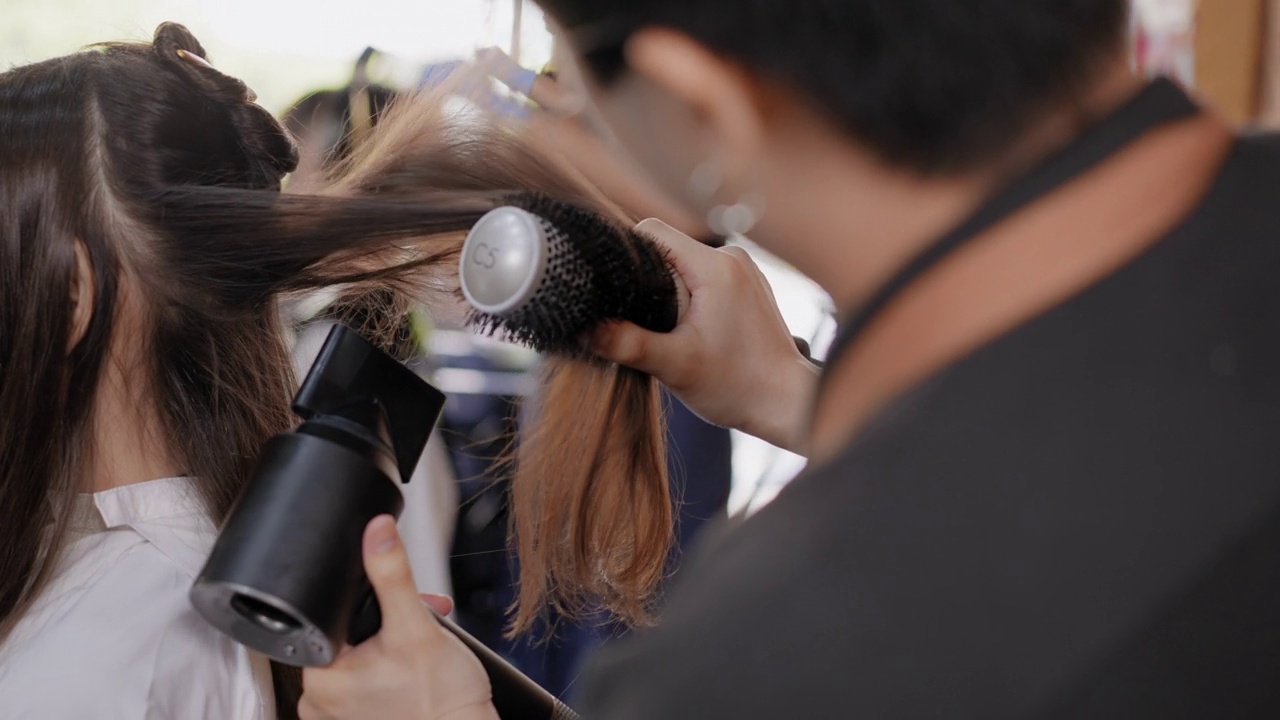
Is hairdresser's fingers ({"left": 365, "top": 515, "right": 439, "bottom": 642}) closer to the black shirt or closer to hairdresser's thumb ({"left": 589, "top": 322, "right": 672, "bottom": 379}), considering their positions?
hairdresser's thumb ({"left": 589, "top": 322, "right": 672, "bottom": 379})

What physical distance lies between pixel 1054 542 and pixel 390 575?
39 centimetres

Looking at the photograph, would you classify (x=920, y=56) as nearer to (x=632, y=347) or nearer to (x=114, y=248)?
(x=632, y=347)

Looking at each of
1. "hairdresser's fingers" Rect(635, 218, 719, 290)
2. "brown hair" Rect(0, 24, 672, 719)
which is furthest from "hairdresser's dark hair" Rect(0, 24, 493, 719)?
"hairdresser's fingers" Rect(635, 218, 719, 290)

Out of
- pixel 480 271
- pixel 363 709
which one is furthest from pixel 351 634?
pixel 480 271

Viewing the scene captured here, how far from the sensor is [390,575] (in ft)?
2.04

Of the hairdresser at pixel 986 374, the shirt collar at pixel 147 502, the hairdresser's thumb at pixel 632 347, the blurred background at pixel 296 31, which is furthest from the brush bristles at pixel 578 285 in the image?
the shirt collar at pixel 147 502

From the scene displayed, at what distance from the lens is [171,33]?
919mm

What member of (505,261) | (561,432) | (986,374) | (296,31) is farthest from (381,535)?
(296,31)

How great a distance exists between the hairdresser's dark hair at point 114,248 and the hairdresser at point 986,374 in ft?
1.57

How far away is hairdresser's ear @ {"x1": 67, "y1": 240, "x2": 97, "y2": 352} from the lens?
0.86m

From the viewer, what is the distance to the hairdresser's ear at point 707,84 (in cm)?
38

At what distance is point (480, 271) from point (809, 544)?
32 centimetres

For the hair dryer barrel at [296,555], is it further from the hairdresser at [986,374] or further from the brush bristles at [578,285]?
the hairdresser at [986,374]

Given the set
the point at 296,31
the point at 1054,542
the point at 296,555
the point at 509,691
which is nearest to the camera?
the point at 1054,542
